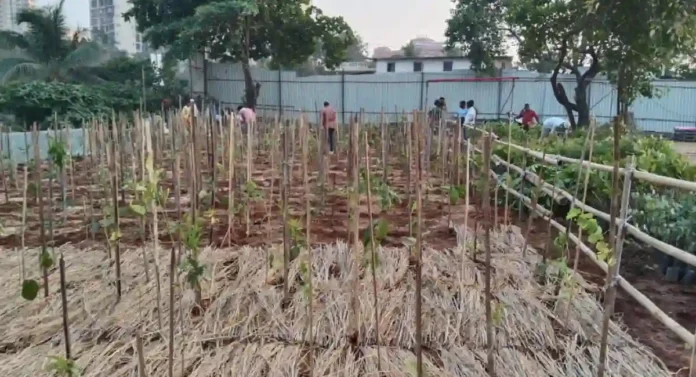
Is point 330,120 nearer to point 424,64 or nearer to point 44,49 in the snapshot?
point 44,49

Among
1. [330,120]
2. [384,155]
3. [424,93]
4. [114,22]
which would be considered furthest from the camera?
[114,22]

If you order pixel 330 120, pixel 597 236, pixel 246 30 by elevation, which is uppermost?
pixel 246 30

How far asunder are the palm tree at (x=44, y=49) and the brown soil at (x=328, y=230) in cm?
823

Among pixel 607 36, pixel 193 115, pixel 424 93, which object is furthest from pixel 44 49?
pixel 193 115

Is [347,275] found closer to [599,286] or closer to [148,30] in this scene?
[599,286]

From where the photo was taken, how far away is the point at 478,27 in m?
15.4

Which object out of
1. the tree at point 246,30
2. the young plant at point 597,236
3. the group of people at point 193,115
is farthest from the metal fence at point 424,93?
the young plant at point 597,236

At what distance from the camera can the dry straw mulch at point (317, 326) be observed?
7.66 ft

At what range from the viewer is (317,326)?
258cm

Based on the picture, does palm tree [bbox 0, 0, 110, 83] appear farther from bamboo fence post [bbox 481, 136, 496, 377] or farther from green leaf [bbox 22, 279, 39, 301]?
bamboo fence post [bbox 481, 136, 496, 377]

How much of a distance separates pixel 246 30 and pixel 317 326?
41.6 feet

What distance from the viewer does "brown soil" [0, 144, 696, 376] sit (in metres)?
2.82

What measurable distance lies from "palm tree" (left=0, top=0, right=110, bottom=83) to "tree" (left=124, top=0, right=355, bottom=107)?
1.63 m

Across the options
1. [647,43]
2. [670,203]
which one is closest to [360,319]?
[670,203]
